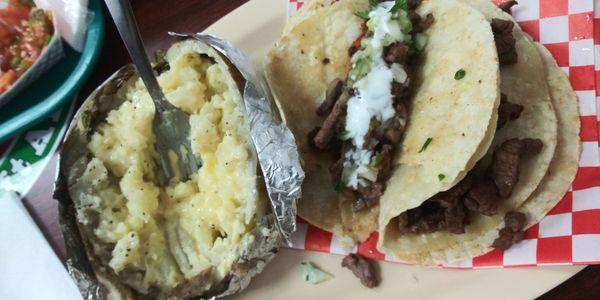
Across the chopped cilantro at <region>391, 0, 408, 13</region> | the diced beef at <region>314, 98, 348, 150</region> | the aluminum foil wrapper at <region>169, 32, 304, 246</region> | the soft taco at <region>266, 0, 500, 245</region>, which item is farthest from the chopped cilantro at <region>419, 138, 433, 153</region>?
the chopped cilantro at <region>391, 0, 408, 13</region>

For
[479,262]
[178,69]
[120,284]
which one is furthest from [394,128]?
[120,284]

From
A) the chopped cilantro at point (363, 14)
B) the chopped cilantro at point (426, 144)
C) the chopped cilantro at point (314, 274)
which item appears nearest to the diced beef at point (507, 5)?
the chopped cilantro at point (363, 14)

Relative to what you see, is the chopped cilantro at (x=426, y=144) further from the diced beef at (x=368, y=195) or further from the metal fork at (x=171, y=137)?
the metal fork at (x=171, y=137)

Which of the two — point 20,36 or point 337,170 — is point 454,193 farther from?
point 20,36

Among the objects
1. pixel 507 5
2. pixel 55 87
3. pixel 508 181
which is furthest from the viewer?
pixel 55 87

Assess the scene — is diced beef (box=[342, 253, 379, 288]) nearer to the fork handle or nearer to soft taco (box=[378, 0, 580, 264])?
soft taco (box=[378, 0, 580, 264])

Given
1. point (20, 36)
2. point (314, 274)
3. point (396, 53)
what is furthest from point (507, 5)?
point (20, 36)
